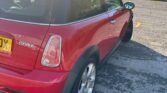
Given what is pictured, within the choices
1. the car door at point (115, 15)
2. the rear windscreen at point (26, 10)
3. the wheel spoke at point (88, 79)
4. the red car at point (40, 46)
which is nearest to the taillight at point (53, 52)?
the red car at point (40, 46)

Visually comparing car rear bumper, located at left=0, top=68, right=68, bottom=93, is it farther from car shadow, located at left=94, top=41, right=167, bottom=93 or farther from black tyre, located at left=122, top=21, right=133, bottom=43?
black tyre, located at left=122, top=21, right=133, bottom=43

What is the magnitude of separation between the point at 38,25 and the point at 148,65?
2.93m

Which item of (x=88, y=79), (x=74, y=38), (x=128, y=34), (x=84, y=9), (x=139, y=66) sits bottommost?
(x=139, y=66)

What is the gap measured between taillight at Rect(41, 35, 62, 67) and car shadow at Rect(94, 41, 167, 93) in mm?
1433

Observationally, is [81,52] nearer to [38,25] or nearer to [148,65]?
[38,25]

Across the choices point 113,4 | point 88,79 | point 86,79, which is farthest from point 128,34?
point 86,79

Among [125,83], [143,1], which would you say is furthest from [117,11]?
[143,1]

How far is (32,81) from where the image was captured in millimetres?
2445

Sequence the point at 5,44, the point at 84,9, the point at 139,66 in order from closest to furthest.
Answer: the point at 5,44 < the point at 84,9 < the point at 139,66

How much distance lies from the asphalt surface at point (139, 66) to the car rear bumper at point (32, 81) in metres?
1.41

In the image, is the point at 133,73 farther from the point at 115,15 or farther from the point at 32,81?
the point at 32,81

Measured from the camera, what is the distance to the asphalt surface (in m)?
4.04

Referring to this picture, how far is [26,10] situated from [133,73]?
2458 mm

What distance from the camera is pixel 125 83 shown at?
4.14 meters
